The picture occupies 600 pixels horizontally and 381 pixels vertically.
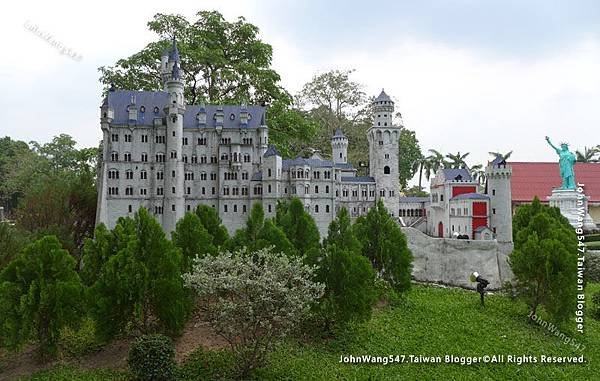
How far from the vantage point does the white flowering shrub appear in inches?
829

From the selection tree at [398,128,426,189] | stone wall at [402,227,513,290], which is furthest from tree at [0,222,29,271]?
tree at [398,128,426,189]

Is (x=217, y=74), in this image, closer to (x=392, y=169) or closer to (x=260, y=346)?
(x=392, y=169)

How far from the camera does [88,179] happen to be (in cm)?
4631

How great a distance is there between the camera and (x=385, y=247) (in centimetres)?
3419

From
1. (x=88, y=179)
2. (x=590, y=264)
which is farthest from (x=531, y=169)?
(x=88, y=179)

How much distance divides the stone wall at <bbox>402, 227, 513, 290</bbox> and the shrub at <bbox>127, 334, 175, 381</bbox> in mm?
25700

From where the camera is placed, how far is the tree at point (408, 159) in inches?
3054

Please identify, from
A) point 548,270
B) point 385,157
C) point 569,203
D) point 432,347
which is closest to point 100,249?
point 432,347

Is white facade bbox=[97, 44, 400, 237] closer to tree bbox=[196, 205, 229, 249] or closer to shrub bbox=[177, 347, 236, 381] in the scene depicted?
tree bbox=[196, 205, 229, 249]

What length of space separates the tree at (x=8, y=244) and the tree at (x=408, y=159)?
56.1 metres

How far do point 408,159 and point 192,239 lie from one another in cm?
5498

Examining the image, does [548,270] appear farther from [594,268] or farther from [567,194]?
[567,194]

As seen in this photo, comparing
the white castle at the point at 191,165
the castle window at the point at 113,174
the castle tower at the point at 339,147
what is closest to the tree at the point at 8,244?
the white castle at the point at 191,165

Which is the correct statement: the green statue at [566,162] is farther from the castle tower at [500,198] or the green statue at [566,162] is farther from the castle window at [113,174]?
the castle window at [113,174]
